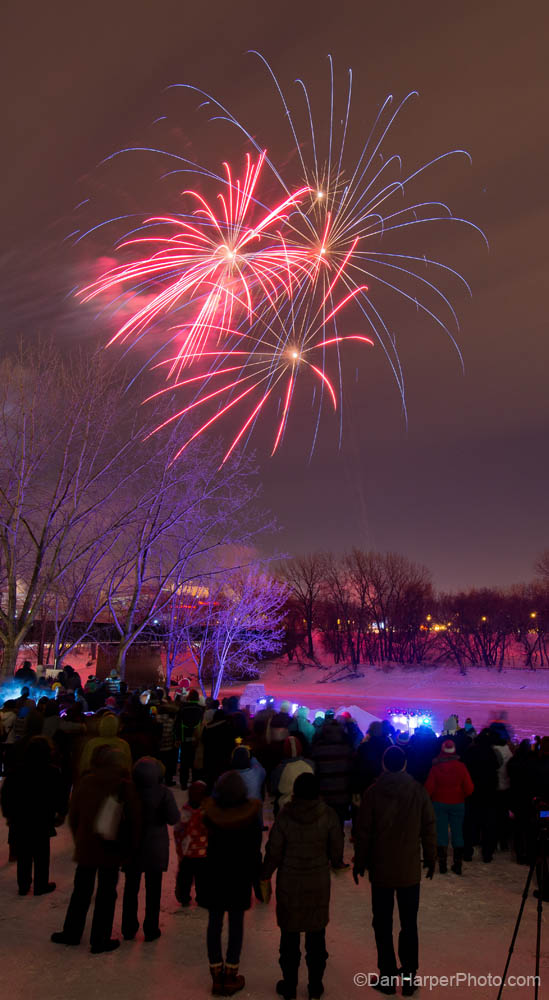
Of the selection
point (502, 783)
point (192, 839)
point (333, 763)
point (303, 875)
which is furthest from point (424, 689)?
point (303, 875)

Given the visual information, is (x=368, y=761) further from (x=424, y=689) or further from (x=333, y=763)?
(x=424, y=689)

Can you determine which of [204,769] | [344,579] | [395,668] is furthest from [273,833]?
[344,579]

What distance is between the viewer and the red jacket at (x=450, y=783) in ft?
24.1

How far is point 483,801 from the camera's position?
7836mm

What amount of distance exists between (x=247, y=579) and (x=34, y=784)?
25.3 m

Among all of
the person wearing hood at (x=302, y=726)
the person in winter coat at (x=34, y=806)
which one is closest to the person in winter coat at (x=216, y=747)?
the person wearing hood at (x=302, y=726)

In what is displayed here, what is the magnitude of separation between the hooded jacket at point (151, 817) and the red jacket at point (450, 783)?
325 cm

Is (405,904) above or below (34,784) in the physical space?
below

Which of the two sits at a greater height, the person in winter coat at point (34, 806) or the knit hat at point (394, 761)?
the knit hat at point (394, 761)

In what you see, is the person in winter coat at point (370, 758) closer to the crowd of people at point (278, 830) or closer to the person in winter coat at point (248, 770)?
the crowd of people at point (278, 830)

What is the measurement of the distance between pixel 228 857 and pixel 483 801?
434 cm

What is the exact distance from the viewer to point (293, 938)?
14.9ft

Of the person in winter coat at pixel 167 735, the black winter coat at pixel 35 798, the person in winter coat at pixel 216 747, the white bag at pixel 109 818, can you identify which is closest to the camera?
the white bag at pixel 109 818

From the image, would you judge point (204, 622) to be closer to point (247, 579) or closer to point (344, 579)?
point (247, 579)
